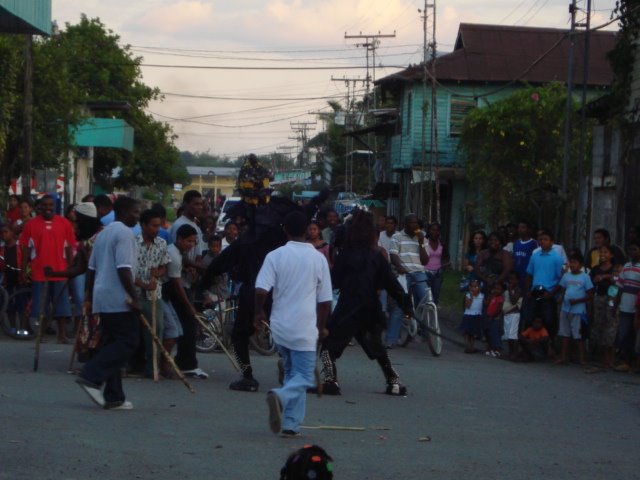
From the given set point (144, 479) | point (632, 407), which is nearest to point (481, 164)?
point (632, 407)

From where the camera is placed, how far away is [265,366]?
14227 mm

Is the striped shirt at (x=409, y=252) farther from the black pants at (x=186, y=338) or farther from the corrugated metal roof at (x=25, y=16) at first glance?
the corrugated metal roof at (x=25, y=16)

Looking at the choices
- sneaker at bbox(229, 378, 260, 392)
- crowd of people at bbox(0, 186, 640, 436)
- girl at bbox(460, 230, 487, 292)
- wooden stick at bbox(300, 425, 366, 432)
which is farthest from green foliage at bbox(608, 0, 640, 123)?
wooden stick at bbox(300, 425, 366, 432)

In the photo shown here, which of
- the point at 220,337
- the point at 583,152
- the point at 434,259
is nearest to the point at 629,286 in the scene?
the point at 434,259

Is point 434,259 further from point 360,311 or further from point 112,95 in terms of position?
point 112,95

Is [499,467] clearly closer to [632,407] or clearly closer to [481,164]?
[632,407]

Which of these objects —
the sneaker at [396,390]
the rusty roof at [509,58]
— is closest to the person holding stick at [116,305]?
the sneaker at [396,390]

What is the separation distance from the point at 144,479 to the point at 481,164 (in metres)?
32.0

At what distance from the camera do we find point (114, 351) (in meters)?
9.91

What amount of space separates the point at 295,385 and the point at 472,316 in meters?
8.92

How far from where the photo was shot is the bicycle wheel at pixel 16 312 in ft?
53.2

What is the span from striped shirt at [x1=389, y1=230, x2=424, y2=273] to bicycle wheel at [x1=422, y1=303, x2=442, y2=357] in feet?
2.23

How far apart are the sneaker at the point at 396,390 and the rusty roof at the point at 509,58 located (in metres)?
36.0

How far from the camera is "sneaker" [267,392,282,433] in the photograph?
8656 mm
